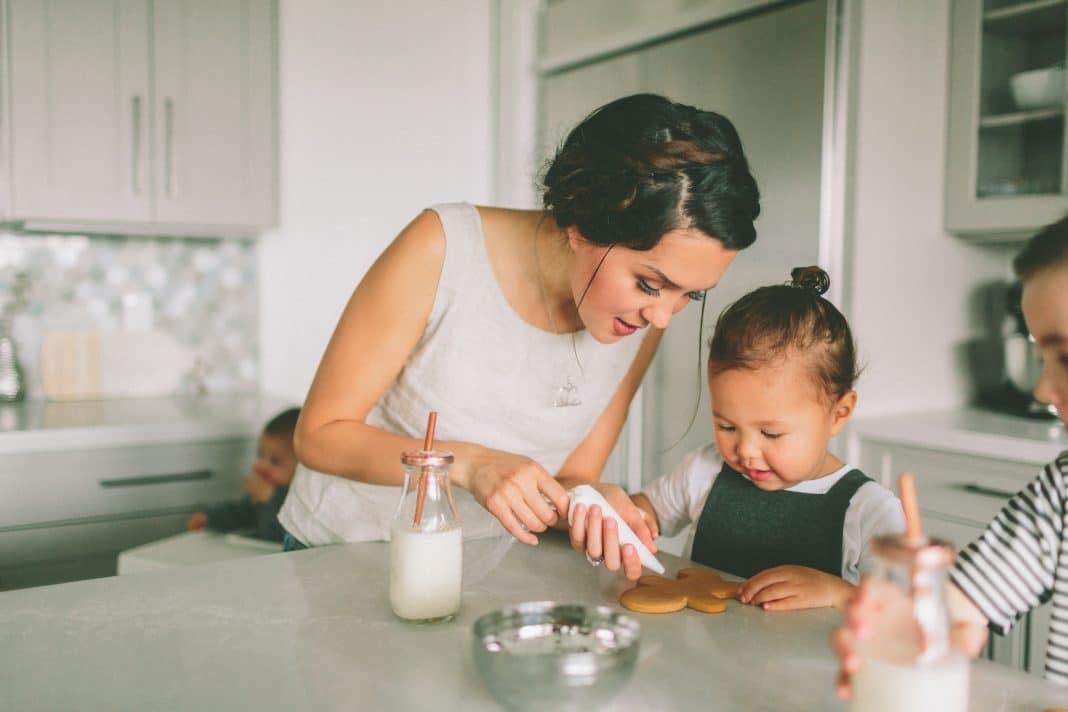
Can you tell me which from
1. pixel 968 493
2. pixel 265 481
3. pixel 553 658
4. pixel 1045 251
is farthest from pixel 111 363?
pixel 1045 251

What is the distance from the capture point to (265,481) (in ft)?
8.10

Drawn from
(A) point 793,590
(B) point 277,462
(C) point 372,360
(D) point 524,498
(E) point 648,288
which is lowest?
(B) point 277,462

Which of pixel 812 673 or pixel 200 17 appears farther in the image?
pixel 200 17

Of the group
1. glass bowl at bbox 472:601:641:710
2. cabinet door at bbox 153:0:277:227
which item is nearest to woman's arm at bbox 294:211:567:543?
glass bowl at bbox 472:601:641:710

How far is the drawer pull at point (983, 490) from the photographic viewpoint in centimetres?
212

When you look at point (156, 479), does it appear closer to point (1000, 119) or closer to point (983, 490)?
point (983, 490)

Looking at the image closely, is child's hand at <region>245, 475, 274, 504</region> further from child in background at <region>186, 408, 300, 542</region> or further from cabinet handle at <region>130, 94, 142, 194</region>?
cabinet handle at <region>130, 94, 142, 194</region>

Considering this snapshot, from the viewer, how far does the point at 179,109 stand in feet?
9.11

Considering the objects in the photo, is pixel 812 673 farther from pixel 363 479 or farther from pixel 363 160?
pixel 363 160

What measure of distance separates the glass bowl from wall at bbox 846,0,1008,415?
1797 mm

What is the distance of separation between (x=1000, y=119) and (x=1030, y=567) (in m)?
1.89

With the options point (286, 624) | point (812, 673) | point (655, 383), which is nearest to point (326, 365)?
point (286, 624)

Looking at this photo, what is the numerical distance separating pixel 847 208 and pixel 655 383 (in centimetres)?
81

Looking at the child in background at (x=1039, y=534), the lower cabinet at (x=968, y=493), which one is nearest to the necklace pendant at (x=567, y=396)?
the child in background at (x=1039, y=534)
